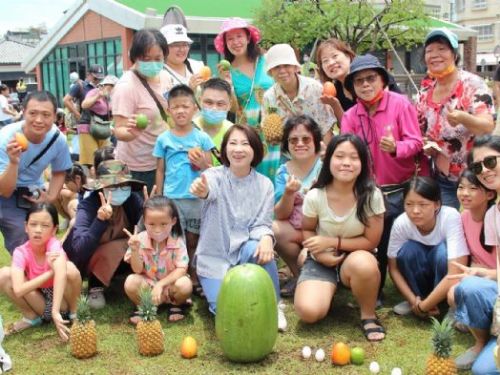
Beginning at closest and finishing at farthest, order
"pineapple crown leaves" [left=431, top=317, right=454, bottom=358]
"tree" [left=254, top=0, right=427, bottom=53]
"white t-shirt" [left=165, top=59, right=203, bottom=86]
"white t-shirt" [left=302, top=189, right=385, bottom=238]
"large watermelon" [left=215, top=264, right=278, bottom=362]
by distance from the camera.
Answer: "pineapple crown leaves" [left=431, top=317, right=454, bottom=358], "large watermelon" [left=215, top=264, right=278, bottom=362], "white t-shirt" [left=302, top=189, right=385, bottom=238], "white t-shirt" [left=165, top=59, right=203, bottom=86], "tree" [left=254, top=0, right=427, bottom=53]

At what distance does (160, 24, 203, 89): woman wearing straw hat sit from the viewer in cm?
590

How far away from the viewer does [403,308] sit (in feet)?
15.8

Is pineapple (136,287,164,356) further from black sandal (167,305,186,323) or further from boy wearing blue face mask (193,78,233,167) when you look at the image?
boy wearing blue face mask (193,78,233,167)

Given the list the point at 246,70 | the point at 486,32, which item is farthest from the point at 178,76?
the point at 486,32

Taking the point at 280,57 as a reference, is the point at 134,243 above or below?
below

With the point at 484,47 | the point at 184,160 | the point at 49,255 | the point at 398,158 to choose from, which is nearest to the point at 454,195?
the point at 398,158

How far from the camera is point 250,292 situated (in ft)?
12.8

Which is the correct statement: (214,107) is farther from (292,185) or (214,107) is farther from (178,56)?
(292,185)

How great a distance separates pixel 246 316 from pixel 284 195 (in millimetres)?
1416

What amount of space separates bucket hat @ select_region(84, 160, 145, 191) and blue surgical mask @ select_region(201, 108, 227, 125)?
925 mm

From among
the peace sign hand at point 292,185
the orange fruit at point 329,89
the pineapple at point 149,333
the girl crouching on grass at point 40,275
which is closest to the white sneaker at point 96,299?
the girl crouching on grass at point 40,275

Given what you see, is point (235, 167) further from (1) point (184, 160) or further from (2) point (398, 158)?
(2) point (398, 158)

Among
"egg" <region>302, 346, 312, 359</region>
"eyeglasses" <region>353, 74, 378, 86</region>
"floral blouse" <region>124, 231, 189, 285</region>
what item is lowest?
"egg" <region>302, 346, 312, 359</region>

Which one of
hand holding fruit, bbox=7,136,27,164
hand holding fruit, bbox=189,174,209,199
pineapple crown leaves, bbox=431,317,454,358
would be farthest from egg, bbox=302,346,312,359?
hand holding fruit, bbox=7,136,27,164
